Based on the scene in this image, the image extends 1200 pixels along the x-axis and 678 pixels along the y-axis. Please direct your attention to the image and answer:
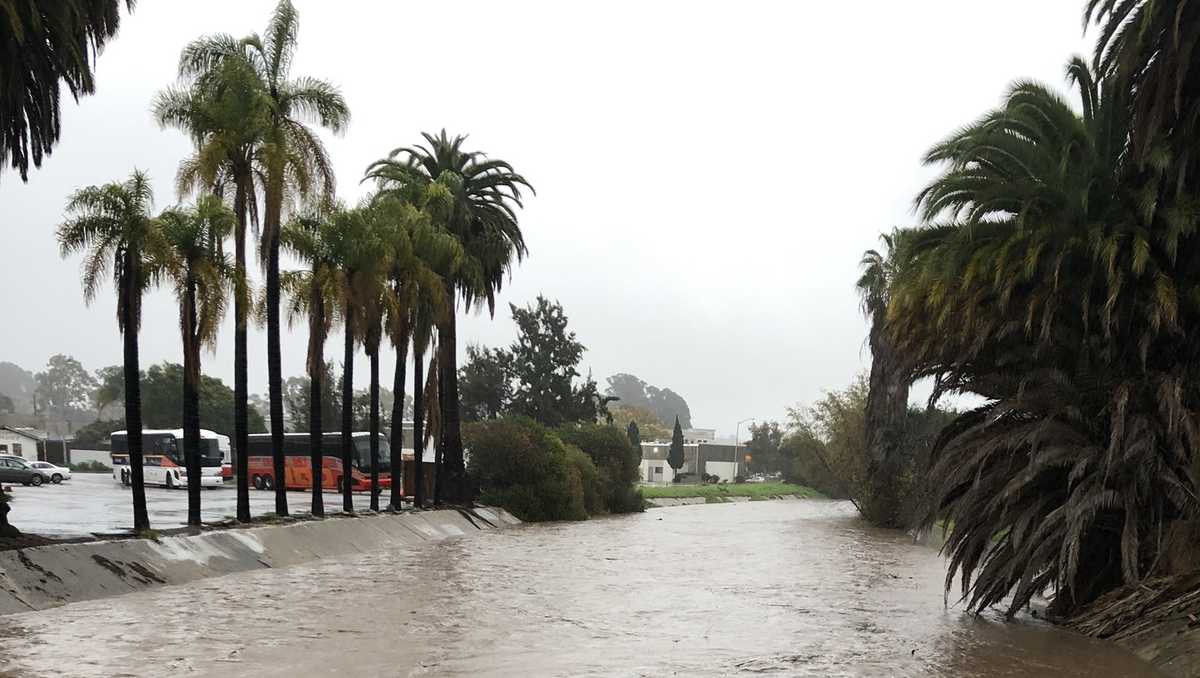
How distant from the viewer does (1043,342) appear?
1620 cm

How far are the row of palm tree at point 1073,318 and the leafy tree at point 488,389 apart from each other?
70427mm

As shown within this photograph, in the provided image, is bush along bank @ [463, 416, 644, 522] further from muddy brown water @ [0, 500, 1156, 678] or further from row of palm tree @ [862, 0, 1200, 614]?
row of palm tree @ [862, 0, 1200, 614]

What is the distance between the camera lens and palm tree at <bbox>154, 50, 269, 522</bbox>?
26984 millimetres

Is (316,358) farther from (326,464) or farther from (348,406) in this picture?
(326,464)

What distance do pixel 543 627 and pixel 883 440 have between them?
124ft

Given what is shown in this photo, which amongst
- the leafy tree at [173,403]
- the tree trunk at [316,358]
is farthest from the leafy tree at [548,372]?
the tree trunk at [316,358]

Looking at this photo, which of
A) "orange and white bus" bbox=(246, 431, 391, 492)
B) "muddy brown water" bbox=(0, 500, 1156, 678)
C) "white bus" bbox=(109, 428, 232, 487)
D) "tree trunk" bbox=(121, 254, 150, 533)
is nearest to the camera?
"muddy brown water" bbox=(0, 500, 1156, 678)

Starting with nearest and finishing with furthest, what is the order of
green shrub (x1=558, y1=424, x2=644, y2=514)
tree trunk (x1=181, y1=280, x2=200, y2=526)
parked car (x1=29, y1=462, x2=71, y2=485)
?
tree trunk (x1=181, y1=280, x2=200, y2=526)
green shrub (x1=558, y1=424, x2=644, y2=514)
parked car (x1=29, y1=462, x2=71, y2=485)

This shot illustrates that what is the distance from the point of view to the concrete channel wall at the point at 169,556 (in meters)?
17.0

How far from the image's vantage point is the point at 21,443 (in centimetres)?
9162

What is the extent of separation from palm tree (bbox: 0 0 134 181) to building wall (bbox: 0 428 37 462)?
265 feet

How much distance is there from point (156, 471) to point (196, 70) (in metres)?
40.0

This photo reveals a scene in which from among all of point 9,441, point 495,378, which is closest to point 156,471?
point 495,378

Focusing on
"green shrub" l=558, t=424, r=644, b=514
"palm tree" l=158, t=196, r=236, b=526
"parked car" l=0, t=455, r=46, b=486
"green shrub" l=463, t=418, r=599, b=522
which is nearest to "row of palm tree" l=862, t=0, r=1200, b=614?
"palm tree" l=158, t=196, r=236, b=526
